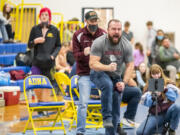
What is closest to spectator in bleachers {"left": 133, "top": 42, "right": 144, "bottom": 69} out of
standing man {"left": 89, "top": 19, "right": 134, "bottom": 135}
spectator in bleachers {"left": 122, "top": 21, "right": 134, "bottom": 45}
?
spectator in bleachers {"left": 122, "top": 21, "right": 134, "bottom": 45}

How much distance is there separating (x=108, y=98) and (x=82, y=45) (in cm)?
132

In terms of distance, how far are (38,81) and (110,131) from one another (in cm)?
224

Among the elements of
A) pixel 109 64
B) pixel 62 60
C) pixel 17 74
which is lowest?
pixel 17 74

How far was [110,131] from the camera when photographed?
5.96 metres

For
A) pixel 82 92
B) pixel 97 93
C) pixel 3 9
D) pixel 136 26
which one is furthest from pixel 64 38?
pixel 82 92

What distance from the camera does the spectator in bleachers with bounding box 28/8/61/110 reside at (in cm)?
878

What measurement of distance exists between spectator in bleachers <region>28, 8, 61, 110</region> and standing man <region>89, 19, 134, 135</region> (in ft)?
8.95

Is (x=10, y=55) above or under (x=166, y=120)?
above

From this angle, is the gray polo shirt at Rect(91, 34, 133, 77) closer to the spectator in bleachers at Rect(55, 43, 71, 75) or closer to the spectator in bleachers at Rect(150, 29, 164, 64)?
the spectator in bleachers at Rect(55, 43, 71, 75)

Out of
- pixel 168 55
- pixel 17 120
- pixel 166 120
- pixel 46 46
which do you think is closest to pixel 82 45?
pixel 166 120

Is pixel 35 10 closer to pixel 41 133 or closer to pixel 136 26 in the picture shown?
pixel 136 26

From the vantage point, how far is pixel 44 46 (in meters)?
8.95

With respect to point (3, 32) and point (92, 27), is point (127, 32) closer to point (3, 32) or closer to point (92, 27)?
point (3, 32)

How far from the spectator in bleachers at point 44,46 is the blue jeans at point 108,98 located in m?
2.77
